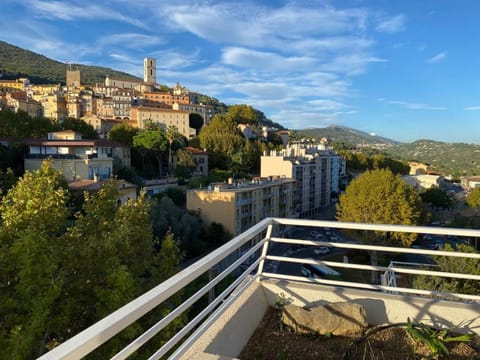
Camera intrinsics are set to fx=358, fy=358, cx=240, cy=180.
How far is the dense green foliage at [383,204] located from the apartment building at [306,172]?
15613 mm

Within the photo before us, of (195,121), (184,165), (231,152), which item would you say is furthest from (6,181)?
(195,121)

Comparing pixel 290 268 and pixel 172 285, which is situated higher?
pixel 172 285

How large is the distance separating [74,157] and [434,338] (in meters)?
34.9

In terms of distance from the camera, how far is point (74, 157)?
33.0m

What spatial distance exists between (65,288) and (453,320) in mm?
9608

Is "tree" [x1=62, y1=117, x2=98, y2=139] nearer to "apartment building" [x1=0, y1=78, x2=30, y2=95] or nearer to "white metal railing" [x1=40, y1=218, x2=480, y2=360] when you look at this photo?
"white metal railing" [x1=40, y1=218, x2=480, y2=360]

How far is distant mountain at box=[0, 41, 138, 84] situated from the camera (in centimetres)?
11050

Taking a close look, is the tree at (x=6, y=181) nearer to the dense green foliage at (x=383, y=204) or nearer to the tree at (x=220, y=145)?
the dense green foliage at (x=383, y=204)

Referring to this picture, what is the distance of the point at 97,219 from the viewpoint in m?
12.3

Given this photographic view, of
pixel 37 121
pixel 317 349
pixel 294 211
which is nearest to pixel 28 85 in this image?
pixel 37 121

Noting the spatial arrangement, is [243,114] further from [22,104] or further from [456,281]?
[456,281]

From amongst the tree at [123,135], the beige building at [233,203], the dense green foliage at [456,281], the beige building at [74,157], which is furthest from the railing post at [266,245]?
the tree at [123,135]

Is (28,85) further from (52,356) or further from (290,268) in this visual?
(52,356)

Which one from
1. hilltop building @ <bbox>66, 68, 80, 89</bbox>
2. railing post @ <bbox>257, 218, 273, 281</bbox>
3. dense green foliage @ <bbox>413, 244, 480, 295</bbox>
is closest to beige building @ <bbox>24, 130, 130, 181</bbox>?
dense green foliage @ <bbox>413, 244, 480, 295</bbox>
